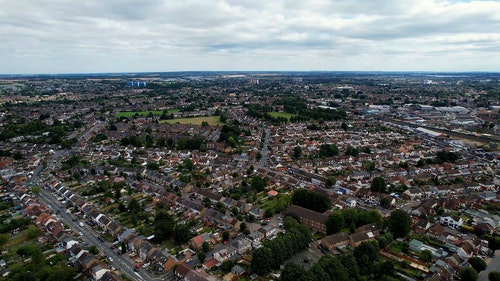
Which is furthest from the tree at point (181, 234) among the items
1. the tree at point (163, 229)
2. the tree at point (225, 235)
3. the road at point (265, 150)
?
the road at point (265, 150)

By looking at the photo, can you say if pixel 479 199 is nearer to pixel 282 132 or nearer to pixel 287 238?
pixel 287 238

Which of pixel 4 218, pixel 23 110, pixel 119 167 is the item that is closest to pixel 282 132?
pixel 119 167

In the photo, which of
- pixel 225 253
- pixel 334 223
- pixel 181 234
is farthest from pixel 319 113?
pixel 225 253

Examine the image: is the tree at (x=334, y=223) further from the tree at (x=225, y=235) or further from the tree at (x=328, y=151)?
the tree at (x=328, y=151)

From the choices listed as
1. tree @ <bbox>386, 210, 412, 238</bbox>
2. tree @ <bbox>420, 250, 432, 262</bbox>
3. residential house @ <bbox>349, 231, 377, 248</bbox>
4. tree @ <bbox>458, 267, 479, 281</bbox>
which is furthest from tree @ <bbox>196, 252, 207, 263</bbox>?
tree @ <bbox>458, 267, 479, 281</bbox>

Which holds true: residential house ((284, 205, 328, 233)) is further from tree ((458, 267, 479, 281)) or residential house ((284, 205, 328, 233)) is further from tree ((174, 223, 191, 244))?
tree ((458, 267, 479, 281))
